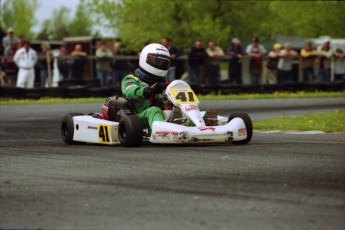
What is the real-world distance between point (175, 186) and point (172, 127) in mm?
3185

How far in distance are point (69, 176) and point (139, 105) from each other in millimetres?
3451

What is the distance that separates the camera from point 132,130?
1062cm

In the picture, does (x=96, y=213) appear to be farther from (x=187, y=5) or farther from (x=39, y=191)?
A: (x=187, y=5)

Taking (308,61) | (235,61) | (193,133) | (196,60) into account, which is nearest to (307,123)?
(193,133)

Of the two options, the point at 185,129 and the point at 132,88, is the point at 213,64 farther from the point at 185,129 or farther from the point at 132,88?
the point at 185,129

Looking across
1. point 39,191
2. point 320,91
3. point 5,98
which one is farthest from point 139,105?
point 320,91

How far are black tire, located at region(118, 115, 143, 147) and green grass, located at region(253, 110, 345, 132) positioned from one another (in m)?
3.86

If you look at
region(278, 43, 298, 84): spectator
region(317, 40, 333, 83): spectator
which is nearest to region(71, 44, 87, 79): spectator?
region(278, 43, 298, 84): spectator

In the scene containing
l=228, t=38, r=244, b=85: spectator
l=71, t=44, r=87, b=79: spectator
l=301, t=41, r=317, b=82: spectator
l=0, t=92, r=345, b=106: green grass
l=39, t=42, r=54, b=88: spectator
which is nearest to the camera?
l=0, t=92, r=345, b=106: green grass

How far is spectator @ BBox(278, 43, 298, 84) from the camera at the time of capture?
2803 centimetres

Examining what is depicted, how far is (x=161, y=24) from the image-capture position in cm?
3756

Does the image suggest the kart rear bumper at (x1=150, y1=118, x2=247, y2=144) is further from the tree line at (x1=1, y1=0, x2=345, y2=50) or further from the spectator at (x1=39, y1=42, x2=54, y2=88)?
the tree line at (x1=1, y1=0, x2=345, y2=50)

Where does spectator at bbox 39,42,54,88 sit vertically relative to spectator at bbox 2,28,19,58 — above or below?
below

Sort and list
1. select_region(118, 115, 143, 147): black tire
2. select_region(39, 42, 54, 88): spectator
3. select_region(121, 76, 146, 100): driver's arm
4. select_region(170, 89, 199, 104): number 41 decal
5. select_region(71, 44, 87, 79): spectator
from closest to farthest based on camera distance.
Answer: select_region(118, 115, 143, 147): black tire → select_region(170, 89, 199, 104): number 41 decal → select_region(121, 76, 146, 100): driver's arm → select_region(39, 42, 54, 88): spectator → select_region(71, 44, 87, 79): spectator
